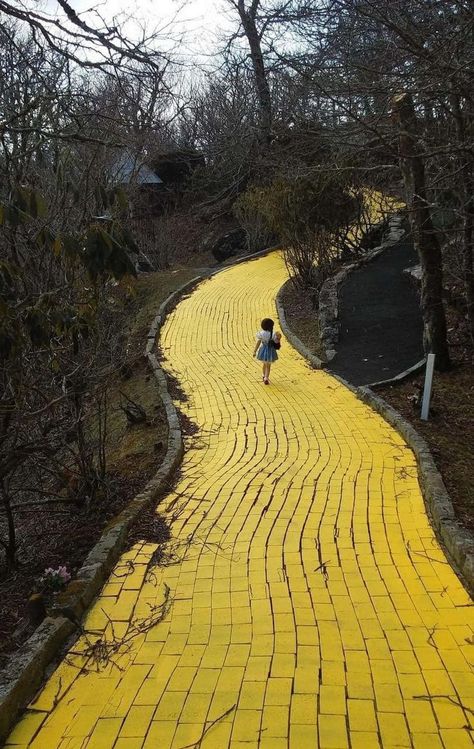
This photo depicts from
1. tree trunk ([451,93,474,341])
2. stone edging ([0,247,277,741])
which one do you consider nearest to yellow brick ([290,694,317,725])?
stone edging ([0,247,277,741])

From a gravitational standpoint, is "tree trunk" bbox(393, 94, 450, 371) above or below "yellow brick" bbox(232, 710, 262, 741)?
above

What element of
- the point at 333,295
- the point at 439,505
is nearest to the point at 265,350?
the point at 333,295

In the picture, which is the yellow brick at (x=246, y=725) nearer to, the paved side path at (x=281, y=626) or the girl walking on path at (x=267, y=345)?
the paved side path at (x=281, y=626)

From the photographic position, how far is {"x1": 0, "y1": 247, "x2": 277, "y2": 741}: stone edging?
3.00m

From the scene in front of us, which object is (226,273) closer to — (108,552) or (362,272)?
(362,272)

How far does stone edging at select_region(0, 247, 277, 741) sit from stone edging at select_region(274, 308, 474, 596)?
267 centimetres

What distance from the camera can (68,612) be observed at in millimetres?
3668

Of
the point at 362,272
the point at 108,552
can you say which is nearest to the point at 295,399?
the point at 108,552

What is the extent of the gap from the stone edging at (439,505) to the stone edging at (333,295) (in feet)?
12.0

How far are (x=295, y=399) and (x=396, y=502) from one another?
3.61 m

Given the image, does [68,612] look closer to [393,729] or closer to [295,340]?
[393,729]

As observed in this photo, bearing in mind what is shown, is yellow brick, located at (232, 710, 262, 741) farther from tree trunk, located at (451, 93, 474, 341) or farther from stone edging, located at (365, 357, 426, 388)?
stone edging, located at (365, 357, 426, 388)

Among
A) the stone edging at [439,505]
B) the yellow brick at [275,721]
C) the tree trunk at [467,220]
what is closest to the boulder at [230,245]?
the tree trunk at [467,220]

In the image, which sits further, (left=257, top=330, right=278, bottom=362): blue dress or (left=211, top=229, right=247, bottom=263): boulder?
(left=211, top=229, right=247, bottom=263): boulder
